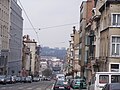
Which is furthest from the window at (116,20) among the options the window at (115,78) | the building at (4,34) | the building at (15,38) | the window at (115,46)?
the building at (15,38)

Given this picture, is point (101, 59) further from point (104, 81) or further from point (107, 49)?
point (104, 81)

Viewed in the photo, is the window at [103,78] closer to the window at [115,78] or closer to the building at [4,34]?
the window at [115,78]

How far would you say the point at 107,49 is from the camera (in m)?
57.2

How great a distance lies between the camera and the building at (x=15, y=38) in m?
128

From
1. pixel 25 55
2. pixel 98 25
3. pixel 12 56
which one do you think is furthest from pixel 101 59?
pixel 25 55

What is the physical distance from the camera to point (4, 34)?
116 metres

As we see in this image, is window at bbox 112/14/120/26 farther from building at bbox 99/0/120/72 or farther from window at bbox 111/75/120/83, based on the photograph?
window at bbox 111/75/120/83

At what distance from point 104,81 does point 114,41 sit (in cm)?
2449

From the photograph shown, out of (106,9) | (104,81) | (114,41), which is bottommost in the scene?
(104,81)

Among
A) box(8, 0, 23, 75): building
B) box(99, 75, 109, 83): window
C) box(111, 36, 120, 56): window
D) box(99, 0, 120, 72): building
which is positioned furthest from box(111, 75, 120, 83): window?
box(8, 0, 23, 75): building

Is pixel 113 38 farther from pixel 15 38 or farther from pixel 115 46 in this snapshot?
pixel 15 38

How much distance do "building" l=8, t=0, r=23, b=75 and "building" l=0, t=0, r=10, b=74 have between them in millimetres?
5374

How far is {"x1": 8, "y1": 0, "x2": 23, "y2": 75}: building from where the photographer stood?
419 feet

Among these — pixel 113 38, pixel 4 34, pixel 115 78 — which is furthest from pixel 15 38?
pixel 115 78
